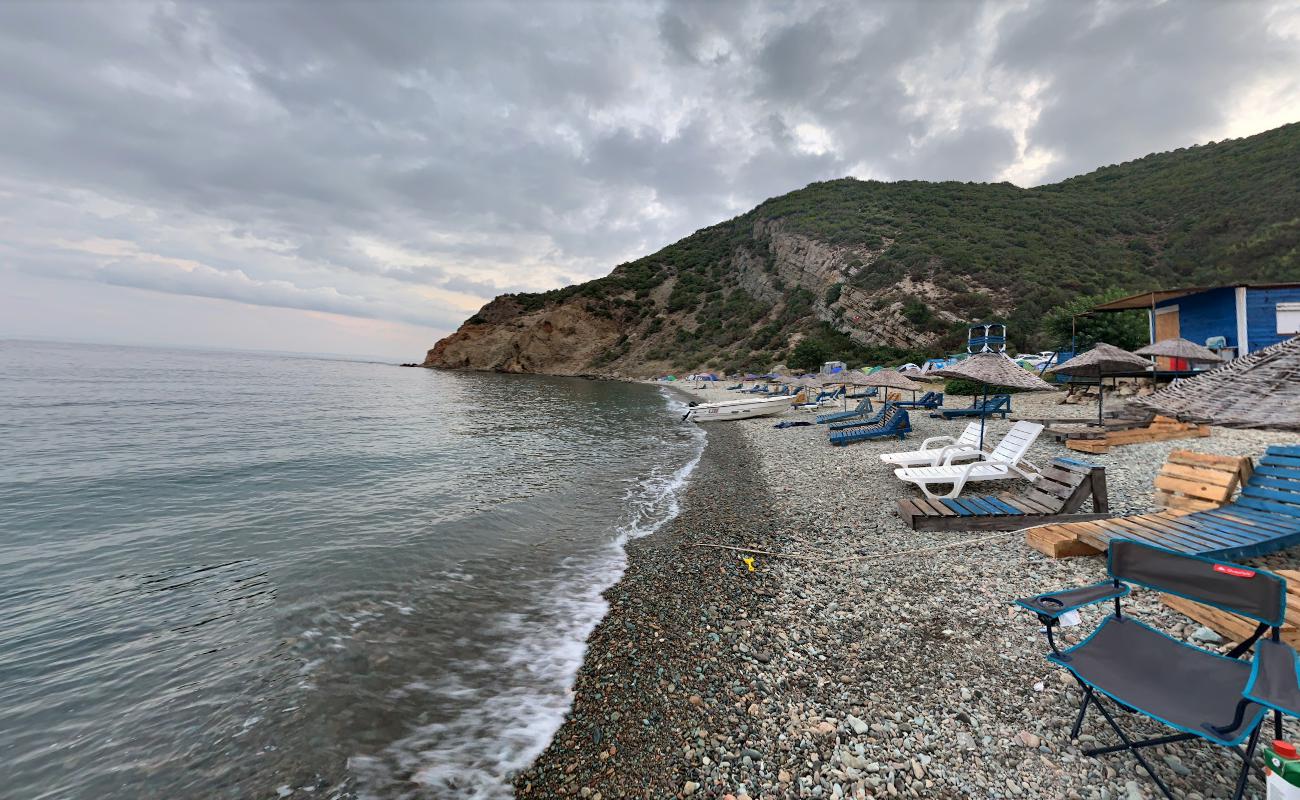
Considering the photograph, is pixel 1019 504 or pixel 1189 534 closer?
pixel 1189 534

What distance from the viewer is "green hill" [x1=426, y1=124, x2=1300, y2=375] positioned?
37938 mm

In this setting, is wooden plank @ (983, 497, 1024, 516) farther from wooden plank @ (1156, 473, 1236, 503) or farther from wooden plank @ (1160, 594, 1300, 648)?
wooden plank @ (1160, 594, 1300, 648)

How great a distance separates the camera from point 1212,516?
16.5 ft

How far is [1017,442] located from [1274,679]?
7.22m

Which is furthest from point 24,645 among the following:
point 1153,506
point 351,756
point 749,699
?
point 1153,506

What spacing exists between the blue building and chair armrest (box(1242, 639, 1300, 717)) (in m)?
21.6

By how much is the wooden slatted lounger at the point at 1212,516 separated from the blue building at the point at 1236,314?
17.3 meters

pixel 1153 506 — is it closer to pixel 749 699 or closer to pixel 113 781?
pixel 749 699

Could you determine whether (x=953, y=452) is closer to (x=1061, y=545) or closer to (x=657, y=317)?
(x=1061, y=545)

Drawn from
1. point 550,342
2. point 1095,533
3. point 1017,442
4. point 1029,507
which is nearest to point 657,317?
point 550,342

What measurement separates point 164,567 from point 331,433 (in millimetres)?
13045

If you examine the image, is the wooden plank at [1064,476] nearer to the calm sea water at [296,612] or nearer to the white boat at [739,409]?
the calm sea water at [296,612]

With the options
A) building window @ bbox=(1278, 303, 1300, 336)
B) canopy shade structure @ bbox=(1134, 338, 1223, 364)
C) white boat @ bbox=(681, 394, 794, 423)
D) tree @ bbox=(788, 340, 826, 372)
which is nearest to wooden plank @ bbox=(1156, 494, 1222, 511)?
canopy shade structure @ bbox=(1134, 338, 1223, 364)

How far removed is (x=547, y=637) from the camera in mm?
5207
